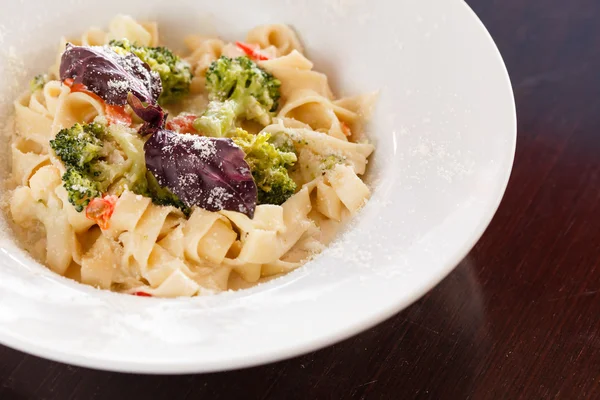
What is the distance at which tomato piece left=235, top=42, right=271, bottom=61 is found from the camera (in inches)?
144

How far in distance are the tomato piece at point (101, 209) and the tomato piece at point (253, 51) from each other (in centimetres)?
122

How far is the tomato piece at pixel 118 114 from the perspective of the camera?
3184 mm

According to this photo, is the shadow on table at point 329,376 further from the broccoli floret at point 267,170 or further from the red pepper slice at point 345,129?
the red pepper slice at point 345,129

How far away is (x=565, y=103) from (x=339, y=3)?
1383 millimetres

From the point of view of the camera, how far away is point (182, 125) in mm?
3229

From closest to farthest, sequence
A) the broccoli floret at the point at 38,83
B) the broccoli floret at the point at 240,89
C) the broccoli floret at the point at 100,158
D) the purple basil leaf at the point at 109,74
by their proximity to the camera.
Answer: the broccoli floret at the point at 100,158, the purple basil leaf at the point at 109,74, the broccoli floret at the point at 240,89, the broccoli floret at the point at 38,83

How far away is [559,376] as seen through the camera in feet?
8.86

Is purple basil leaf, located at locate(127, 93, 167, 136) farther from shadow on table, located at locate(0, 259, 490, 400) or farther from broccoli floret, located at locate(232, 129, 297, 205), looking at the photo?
shadow on table, located at locate(0, 259, 490, 400)

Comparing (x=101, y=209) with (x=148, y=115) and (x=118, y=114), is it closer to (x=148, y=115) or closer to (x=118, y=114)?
(x=148, y=115)

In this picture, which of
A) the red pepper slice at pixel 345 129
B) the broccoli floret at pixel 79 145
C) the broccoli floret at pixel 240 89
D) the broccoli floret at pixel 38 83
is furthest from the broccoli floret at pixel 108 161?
the red pepper slice at pixel 345 129

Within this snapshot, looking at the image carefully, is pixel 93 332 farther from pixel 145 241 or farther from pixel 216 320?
pixel 145 241

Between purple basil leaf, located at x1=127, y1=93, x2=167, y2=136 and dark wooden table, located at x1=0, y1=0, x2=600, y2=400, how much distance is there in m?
1.03

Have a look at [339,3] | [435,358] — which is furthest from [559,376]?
[339,3]

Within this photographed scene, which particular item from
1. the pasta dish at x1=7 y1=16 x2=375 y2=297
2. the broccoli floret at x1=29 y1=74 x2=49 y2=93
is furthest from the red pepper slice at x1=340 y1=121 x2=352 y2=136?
the broccoli floret at x1=29 y1=74 x2=49 y2=93
